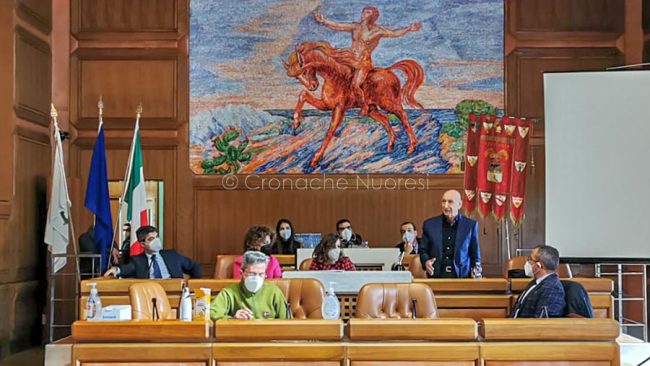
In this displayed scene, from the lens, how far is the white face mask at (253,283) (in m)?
5.75

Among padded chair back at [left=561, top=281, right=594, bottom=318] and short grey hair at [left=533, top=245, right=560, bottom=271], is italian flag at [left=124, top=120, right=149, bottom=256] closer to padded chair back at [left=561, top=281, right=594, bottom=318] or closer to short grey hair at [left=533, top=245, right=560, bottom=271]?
short grey hair at [left=533, top=245, right=560, bottom=271]

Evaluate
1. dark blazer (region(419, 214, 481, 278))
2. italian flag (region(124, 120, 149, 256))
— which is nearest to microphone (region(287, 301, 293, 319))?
dark blazer (region(419, 214, 481, 278))

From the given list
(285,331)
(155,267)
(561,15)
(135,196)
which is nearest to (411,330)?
(285,331)

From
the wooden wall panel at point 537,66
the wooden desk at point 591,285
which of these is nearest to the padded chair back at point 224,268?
the wooden desk at point 591,285

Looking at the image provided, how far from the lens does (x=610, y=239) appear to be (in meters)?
8.92

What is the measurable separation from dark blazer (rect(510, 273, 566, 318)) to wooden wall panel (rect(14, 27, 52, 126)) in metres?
6.67

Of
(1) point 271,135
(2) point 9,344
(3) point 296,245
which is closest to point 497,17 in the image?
(1) point 271,135

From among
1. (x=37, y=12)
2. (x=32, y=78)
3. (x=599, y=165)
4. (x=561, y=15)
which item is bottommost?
(x=599, y=165)

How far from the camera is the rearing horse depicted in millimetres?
12047

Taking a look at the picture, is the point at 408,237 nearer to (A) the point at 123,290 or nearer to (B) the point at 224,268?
(B) the point at 224,268

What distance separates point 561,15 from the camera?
39.7ft

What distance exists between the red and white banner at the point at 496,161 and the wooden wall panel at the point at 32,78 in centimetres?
538

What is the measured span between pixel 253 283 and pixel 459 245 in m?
2.86

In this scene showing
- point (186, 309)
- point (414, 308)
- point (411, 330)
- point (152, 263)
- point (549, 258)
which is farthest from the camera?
point (152, 263)
